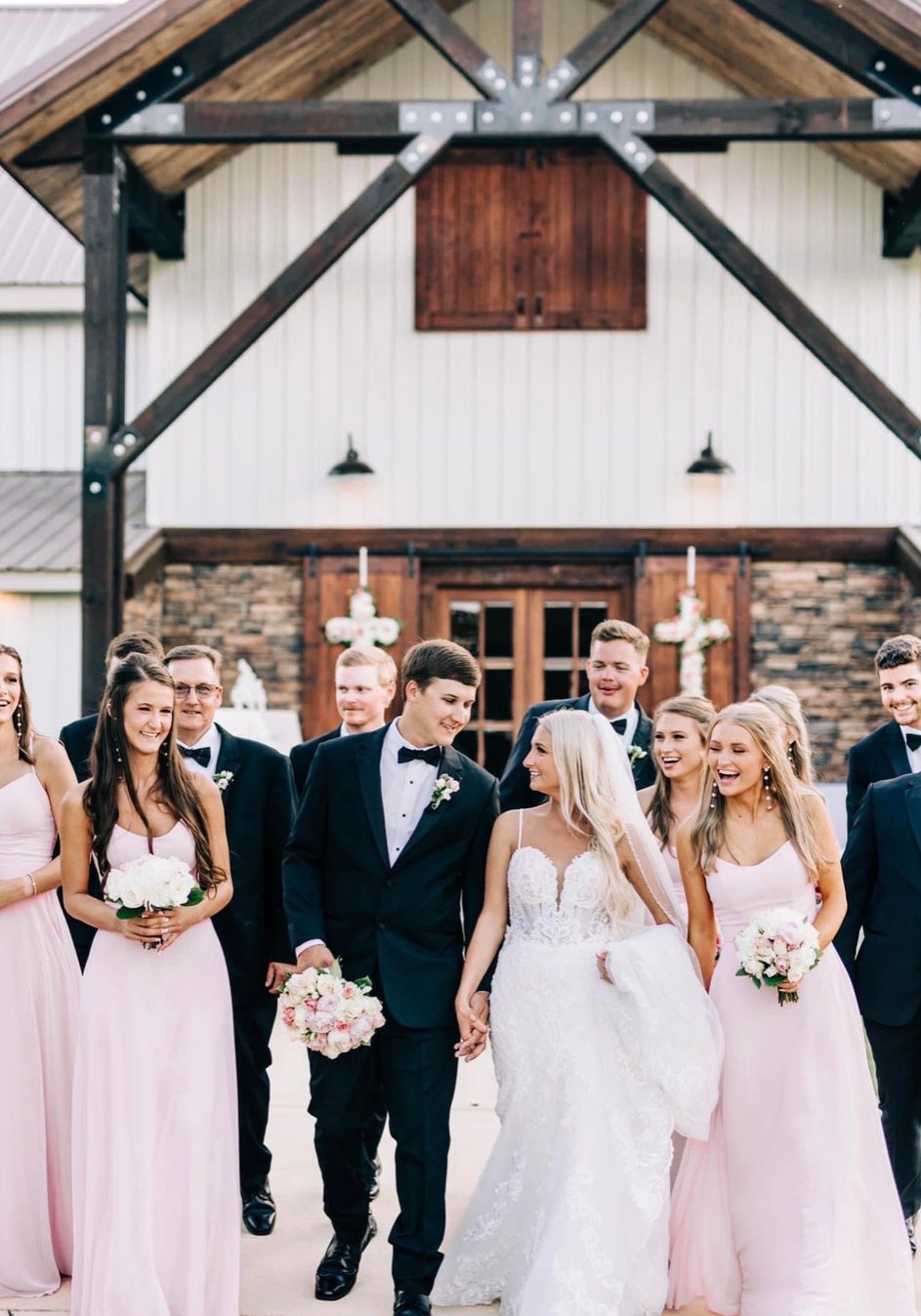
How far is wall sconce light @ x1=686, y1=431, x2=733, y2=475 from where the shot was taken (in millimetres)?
10703

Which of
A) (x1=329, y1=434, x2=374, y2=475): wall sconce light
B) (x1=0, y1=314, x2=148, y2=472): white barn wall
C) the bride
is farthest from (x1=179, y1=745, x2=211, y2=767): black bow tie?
(x1=0, y1=314, x2=148, y2=472): white barn wall

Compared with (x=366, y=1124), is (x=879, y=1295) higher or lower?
lower

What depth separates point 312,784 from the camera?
15.2 feet

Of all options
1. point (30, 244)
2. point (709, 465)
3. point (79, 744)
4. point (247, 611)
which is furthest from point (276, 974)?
point (30, 244)

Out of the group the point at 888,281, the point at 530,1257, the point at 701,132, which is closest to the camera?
the point at 530,1257

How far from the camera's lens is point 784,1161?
4332 mm

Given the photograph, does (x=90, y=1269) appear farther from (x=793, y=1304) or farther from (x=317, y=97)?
(x=317, y=97)

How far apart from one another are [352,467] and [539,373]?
5.13ft

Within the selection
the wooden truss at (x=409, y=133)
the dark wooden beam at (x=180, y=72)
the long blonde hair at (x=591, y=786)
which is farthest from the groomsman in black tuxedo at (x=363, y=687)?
the dark wooden beam at (x=180, y=72)

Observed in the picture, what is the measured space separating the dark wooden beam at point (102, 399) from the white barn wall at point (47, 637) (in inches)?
65.2

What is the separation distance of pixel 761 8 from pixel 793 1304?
297 inches

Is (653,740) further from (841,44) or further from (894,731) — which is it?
(841,44)

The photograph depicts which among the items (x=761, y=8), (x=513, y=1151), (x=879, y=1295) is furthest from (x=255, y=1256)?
(x=761, y=8)

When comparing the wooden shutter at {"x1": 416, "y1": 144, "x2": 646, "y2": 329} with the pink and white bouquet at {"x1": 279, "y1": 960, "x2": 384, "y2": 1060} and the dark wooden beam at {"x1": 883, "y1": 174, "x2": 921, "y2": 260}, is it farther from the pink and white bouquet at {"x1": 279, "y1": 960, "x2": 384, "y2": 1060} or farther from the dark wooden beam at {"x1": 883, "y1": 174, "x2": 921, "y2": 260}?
the pink and white bouquet at {"x1": 279, "y1": 960, "x2": 384, "y2": 1060}
